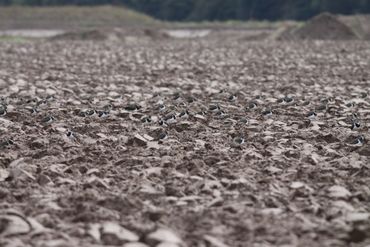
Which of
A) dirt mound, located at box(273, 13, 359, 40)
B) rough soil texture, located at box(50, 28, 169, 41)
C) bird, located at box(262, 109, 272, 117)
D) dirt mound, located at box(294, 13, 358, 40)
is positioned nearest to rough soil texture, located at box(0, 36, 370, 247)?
bird, located at box(262, 109, 272, 117)

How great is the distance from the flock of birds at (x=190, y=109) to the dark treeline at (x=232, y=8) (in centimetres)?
7338

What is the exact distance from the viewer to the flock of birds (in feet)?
25.7

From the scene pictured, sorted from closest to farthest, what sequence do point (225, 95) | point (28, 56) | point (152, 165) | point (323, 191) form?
point (323, 191) → point (152, 165) → point (225, 95) → point (28, 56)

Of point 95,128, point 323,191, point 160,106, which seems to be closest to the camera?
point 323,191

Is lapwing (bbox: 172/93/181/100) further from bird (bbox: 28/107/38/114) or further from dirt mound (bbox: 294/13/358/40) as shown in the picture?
dirt mound (bbox: 294/13/358/40)

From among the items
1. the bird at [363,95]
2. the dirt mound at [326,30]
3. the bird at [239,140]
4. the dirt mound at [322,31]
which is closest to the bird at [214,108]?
the bird at [239,140]

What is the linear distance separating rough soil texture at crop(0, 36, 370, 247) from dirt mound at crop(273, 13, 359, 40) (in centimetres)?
2618

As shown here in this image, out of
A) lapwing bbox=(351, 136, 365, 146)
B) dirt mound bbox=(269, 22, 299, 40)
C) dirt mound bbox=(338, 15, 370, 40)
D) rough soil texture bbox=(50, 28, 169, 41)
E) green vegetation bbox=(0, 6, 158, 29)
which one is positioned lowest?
green vegetation bbox=(0, 6, 158, 29)

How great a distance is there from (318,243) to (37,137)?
12.3ft

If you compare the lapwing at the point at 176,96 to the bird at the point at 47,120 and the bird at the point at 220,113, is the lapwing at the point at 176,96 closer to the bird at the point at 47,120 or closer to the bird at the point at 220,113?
the bird at the point at 220,113

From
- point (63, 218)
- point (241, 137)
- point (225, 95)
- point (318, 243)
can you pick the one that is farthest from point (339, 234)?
point (225, 95)

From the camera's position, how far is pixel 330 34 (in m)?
37.4

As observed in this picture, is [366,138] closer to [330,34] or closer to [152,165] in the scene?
[152,165]

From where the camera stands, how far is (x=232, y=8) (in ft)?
317
